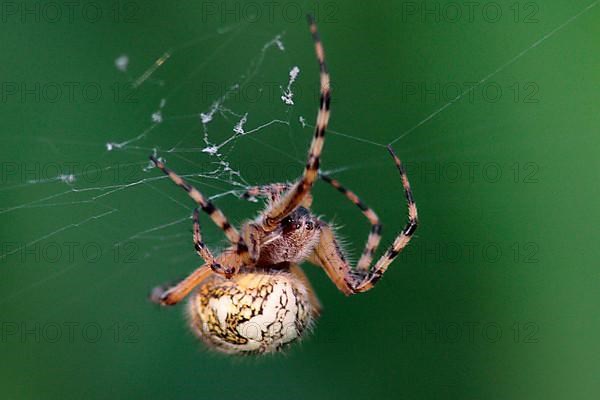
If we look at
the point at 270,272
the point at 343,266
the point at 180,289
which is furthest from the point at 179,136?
the point at 343,266

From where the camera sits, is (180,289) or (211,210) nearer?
(211,210)

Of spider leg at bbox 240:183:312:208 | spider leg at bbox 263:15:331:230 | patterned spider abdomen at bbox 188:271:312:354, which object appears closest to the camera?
spider leg at bbox 263:15:331:230

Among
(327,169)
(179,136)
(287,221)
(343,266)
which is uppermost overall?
(179,136)

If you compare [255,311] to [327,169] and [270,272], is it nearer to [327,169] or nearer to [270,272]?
[270,272]

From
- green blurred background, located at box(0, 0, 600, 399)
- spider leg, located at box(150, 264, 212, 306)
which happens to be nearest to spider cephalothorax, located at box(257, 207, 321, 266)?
spider leg, located at box(150, 264, 212, 306)

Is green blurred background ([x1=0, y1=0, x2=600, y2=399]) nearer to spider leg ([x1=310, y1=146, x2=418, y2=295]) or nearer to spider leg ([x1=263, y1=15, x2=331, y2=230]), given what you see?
spider leg ([x1=310, y1=146, x2=418, y2=295])

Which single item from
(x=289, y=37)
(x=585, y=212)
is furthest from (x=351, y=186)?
(x=585, y=212)

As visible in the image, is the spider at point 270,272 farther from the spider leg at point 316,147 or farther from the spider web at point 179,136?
the spider web at point 179,136
